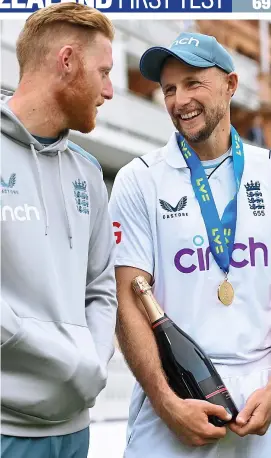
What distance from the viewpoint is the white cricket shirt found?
3.05 metres

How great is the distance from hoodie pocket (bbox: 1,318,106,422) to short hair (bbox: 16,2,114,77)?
905mm

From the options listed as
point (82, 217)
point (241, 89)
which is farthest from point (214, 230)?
point (241, 89)

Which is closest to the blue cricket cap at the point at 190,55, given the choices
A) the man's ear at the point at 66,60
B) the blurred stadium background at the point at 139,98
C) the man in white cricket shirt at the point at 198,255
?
the man in white cricket shirt at the point at 198,255

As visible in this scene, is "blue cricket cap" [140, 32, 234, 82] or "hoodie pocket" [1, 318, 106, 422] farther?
"blue cricket cap" [140, 32, 234, 82]

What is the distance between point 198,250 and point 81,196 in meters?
0.56

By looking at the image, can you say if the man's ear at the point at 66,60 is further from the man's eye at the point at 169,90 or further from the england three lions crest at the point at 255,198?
the england three lions crest at the point at 255,198

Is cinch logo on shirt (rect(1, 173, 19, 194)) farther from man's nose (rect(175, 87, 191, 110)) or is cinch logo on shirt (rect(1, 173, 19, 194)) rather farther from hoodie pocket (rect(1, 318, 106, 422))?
man's nose (rect(175, 87, 191, 110))

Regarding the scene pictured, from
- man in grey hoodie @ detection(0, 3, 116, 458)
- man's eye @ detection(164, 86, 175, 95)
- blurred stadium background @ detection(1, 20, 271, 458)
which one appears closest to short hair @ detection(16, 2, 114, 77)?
man in grey hoodie @ detection(0, 3, 116, 458)

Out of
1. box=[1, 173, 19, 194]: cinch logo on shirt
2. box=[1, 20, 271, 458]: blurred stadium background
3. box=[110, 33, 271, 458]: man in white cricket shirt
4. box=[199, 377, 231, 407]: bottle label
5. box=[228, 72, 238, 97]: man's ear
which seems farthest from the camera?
box=[1, 20, 271, 458]: blurred stadium background

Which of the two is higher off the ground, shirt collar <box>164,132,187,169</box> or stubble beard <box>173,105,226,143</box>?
stubble beard <box>173,105,226,143</box>

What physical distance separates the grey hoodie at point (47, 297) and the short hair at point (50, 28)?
8.6 inches

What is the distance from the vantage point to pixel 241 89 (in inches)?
904

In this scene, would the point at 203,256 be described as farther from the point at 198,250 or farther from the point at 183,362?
the point at 183,362

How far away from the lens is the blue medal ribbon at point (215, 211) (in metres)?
3.08
